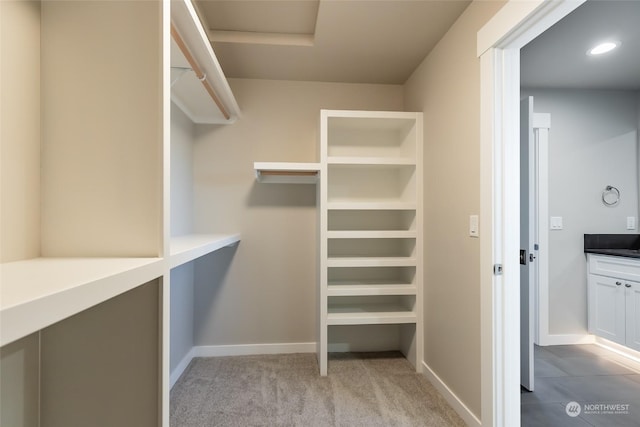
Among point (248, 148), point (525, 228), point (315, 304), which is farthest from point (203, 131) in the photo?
point (525, 228)

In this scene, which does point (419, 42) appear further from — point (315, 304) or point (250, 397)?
point (250, 397)

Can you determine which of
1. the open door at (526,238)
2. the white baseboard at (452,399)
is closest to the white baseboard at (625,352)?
the open door at (526,238)

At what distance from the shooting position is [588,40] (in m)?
2.15

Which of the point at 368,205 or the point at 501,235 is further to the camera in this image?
the point at 368,205

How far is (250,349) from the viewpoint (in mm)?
2727

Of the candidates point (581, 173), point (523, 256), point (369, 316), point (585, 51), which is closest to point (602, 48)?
point (585, 51)

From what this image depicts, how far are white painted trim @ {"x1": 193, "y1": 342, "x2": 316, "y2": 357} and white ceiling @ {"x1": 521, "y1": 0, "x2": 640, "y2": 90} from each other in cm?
290

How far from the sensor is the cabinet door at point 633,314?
2564 mm

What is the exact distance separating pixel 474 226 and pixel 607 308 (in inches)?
85.3

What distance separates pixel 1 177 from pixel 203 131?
2166 mm

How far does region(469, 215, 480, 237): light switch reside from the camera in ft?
5.65

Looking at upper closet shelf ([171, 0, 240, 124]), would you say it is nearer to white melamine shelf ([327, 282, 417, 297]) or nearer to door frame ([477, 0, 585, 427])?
door frame ([477, 0, 585, 427])

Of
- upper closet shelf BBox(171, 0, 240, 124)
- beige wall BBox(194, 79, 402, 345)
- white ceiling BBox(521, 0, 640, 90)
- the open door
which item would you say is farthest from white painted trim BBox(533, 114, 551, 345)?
upper closet shelf BBox(171, 0, 240, 124)

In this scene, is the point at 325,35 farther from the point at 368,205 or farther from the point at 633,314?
the point at 633,314
